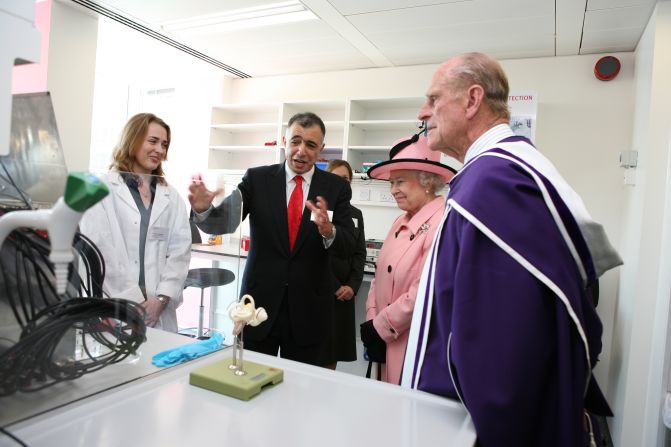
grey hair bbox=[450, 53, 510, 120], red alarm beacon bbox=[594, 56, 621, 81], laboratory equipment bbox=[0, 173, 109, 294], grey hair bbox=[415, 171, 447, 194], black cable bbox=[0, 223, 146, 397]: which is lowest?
black cable bbox=[0, 223, 146, 397]

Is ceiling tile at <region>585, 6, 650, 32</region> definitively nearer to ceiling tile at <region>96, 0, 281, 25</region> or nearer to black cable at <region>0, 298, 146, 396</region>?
ceiling tile at <region>96, 0, 281, 25</region>

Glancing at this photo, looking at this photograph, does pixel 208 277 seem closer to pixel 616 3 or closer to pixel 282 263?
pixel 282 263

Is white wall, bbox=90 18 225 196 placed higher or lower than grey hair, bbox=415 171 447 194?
higher

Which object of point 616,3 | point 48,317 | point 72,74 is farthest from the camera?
point 72,74

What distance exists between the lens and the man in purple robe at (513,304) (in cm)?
87

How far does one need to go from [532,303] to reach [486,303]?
90 mm

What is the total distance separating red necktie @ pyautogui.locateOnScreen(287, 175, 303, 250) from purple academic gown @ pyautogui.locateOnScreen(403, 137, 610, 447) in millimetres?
1051

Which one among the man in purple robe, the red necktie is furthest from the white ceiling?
the man in purple robe

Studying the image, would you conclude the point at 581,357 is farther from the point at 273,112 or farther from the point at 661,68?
the point at 273,112

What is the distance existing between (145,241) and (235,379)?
0.43m

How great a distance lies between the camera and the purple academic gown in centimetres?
86

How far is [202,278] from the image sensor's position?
1.18 metres

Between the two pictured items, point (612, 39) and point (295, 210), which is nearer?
point (295, 210)

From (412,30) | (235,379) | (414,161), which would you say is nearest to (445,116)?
(414,161)
